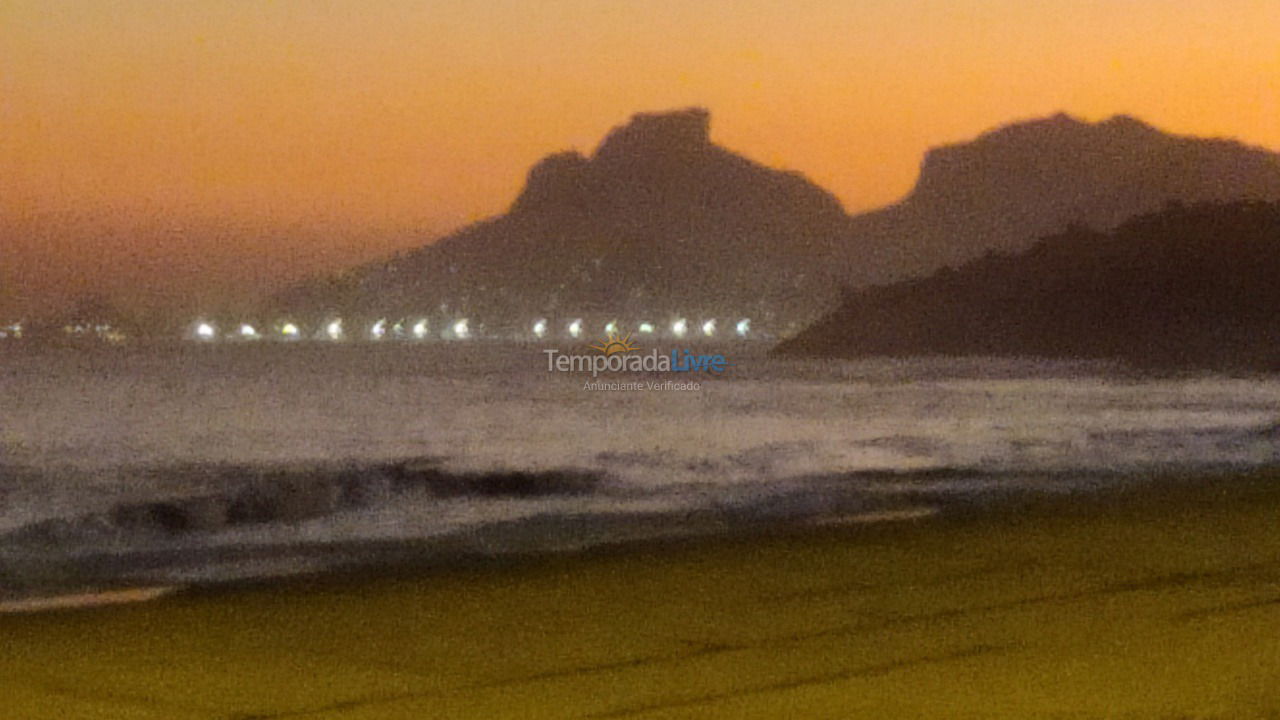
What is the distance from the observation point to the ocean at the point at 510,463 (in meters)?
14.8

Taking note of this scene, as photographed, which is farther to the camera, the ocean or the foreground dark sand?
the ocean

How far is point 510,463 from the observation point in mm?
28359

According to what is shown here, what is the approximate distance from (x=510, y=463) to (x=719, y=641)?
21.6 metres

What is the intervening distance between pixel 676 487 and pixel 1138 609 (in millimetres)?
14200

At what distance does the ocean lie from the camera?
1478cm

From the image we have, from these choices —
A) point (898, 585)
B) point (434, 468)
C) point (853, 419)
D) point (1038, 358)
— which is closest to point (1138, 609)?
point (898, 585)

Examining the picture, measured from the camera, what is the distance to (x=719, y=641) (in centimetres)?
694

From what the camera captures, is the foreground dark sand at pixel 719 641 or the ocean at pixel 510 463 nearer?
the foreground dark sand at pixel 719 641

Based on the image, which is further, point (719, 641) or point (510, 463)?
point (510, 463)

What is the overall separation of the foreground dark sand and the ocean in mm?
3111

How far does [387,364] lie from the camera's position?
374 feet

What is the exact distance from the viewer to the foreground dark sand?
563 cm

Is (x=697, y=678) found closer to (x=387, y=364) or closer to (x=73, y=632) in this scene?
(x=73, y=632)

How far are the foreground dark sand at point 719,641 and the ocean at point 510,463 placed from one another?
311 centimetres
